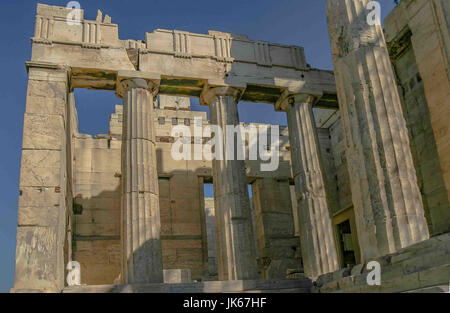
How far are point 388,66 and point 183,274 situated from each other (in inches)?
329

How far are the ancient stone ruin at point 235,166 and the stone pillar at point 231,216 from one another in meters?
0.05

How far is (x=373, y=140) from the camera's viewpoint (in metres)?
10.2

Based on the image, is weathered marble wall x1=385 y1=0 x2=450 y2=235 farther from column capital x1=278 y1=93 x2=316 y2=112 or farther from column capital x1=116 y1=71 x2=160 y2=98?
column capital x1=116 y1=71 x2=160 y2=98

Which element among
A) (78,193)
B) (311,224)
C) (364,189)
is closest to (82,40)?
(78,193)

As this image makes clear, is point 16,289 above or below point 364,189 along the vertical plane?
below

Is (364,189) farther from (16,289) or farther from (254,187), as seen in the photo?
(254,187)

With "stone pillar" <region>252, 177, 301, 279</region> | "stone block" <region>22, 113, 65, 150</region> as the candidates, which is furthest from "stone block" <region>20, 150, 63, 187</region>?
"stone pillar" <region>252, 177, 301, 279</region>

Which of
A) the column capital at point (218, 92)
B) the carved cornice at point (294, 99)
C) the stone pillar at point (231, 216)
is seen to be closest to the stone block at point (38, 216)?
the stone pillar at point (231, 216)

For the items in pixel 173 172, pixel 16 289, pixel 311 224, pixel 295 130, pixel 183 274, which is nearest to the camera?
pixel 16 289

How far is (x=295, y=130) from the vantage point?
17.2 m

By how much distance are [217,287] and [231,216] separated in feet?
8.58

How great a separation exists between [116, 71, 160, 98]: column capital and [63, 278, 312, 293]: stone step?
665cm

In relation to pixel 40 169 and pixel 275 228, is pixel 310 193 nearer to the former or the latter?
pixel 275 228

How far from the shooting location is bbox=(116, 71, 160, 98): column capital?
1580 centimetres
